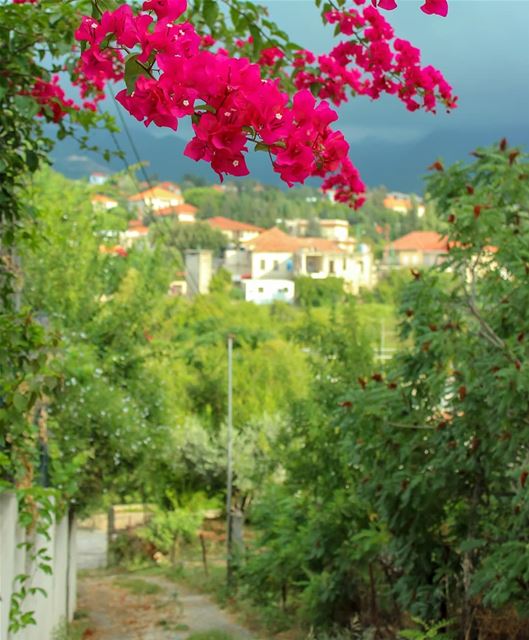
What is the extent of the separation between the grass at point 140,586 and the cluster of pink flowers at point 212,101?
13.5 metres

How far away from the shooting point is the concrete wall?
16.3 ft

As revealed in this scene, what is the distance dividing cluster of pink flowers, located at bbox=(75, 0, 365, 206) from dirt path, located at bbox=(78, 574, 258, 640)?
30.8 ft

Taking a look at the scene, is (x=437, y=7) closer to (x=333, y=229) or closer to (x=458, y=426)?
(x=458, y=426)

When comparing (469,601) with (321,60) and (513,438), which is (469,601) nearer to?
(513,438)

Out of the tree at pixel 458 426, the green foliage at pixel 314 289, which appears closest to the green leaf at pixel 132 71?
the tree at pixel 458 426

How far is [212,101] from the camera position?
1477 millimetres

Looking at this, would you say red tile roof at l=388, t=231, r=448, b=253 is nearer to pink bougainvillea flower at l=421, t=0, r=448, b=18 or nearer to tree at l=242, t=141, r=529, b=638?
tree at l=242, t=141, r=529, b=638

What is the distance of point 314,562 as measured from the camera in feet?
33.1

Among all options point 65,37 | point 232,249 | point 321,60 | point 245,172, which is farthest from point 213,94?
point 232,249

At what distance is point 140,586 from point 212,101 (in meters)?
14.2

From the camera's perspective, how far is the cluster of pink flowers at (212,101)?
146 centimetres

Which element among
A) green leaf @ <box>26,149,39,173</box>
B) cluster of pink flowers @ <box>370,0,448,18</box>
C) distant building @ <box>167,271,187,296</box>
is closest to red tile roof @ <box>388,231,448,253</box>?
distant building @ <box>167,271,187,296</box>

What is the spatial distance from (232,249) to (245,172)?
101341 mm

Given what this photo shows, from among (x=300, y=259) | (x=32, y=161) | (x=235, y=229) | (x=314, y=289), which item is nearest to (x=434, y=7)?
(x=32, y=161)
